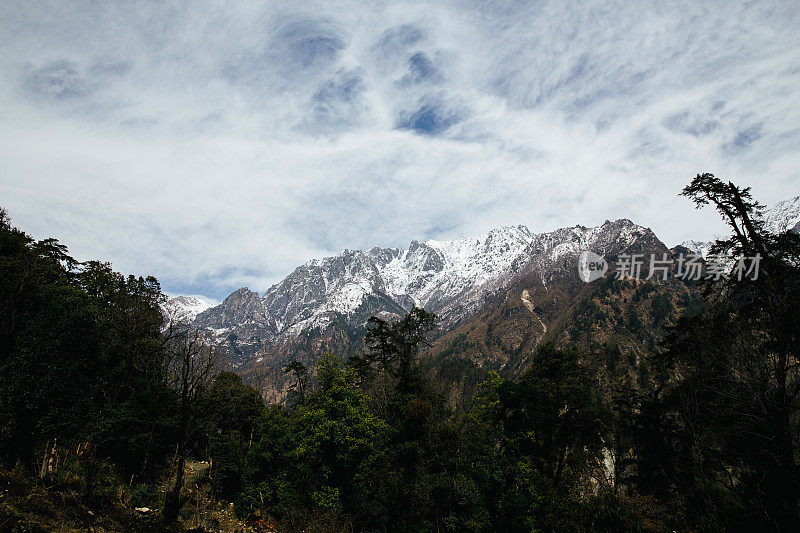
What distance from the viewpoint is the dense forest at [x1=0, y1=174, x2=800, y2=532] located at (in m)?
15.4

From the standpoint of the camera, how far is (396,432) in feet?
98.8

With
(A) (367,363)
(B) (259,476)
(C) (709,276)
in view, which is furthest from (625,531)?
(A) (367,363)

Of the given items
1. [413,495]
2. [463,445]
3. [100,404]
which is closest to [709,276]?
[463,445]

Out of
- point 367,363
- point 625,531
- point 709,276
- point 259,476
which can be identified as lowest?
point 259,476

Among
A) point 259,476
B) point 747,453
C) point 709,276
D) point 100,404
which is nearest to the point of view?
point 747,453

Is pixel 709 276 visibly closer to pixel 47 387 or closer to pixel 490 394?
pixel 490 394

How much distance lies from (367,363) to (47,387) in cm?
2718

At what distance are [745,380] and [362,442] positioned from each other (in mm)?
23206

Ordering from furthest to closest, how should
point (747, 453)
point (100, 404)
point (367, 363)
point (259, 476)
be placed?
point (367, 363), point (259, 476), point (100, 404), point (747, 453)

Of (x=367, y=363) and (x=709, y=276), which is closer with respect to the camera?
(x=709, y=276)

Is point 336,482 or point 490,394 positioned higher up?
point 490,394

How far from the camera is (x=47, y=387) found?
21562 millimetres

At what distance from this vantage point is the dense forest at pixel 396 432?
15.4m

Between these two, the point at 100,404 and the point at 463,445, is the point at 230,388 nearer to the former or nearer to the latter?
the point at 100,404
